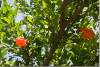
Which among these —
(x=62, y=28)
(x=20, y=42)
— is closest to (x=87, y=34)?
(x=62, y=28)

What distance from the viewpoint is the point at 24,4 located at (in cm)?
498

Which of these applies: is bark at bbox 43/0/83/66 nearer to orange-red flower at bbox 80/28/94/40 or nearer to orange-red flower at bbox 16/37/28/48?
orange-red flower at bbox 80/28/94/40

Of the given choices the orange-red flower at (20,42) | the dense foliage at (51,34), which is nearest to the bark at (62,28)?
the dense foliage at (51,34)

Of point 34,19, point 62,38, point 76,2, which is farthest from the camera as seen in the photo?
point 34,19

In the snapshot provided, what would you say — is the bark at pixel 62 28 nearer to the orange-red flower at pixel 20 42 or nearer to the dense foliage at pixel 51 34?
the dense foliage at pixel 51 34

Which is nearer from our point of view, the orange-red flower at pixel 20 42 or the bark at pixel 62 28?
the bark at pixel 62 28

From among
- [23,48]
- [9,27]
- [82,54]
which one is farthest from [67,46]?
[9,27]

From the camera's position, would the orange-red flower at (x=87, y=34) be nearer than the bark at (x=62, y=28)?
No

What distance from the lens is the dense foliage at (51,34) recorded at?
4203 mm

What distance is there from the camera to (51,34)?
4328mm

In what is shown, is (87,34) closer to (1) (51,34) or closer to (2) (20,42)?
(1) (51,34)

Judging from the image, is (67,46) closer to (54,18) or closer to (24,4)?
(54,18)

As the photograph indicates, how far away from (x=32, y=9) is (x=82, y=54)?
1271 millimetres

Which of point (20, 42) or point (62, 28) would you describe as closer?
point (62, 28)
